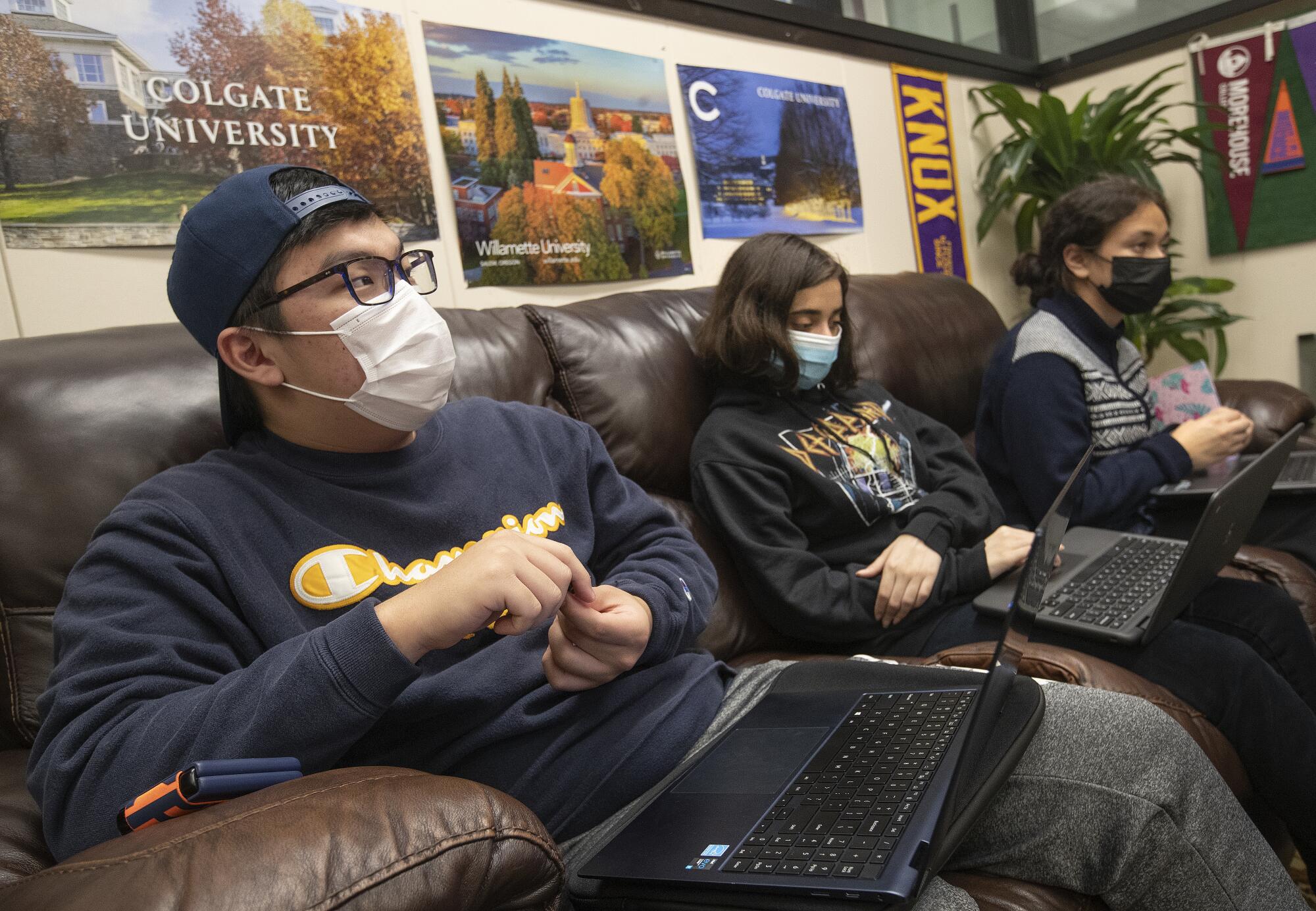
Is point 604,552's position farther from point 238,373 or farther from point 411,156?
point 411,156

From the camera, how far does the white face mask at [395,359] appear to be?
1.00 metres

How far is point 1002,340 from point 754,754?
4.57ft

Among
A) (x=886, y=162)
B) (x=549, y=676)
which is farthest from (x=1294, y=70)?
(x=549, y=676)

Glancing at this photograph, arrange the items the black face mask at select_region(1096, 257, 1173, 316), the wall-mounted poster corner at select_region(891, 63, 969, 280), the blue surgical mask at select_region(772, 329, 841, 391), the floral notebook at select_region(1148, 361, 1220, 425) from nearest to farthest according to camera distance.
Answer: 1. the blue surgical mask at select_region(772, 329, 841, 391)
2. the black face mask at select_region(1096, 257, 1173, 316)
3. the floral notebook at select_region(1148, 361, 1220, 425)
4. the wall-mounted poster corner at select_region(891, 63, 969, 280)

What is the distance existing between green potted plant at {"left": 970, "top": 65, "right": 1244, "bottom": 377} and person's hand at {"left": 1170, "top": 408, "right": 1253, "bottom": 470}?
109 cm

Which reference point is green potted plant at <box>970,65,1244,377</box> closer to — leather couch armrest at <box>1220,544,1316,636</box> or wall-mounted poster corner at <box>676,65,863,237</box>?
wall-mounted poster corner at <box>676,65,863,237</box>

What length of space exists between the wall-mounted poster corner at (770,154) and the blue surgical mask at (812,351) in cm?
82

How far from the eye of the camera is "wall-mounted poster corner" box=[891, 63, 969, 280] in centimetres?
294

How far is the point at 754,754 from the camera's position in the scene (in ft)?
3.10

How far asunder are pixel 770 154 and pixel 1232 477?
4.65 feet

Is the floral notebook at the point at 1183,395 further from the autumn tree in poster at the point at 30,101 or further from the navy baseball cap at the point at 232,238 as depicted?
the autumn tree in poster at the point at 30,101

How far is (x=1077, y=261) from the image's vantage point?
2.04 metres

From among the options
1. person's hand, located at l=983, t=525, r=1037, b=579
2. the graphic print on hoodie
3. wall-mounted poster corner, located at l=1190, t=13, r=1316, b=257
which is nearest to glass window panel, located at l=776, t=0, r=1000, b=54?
wall-mounted poster corner, located at l=1190, t=13, r=1316, b=257

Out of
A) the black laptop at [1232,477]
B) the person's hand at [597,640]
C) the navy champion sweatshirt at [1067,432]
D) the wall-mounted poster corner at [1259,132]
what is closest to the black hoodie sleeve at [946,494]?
the navy champion sweatshirt at [1067,432]
